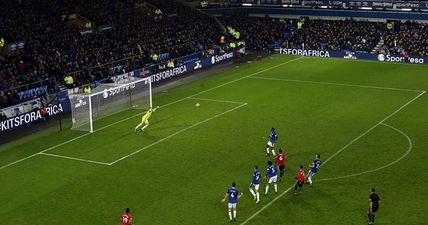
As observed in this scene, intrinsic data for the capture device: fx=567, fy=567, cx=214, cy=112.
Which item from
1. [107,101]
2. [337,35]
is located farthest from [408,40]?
[107,101]

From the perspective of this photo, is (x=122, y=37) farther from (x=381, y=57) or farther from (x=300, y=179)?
(x=300, y=179)

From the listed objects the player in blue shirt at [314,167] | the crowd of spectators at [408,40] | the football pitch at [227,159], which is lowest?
the football pitch at [227,159]

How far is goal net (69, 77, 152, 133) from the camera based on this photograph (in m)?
38.1

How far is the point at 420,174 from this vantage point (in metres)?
28.4

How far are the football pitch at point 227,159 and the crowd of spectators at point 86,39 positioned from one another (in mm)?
7545

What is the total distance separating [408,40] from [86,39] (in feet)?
119

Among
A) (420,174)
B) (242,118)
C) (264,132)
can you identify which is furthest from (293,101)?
(420,174)

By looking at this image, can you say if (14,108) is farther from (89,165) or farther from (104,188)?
(104,188)

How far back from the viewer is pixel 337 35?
6950 centimetres

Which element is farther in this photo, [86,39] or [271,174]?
[86,39]

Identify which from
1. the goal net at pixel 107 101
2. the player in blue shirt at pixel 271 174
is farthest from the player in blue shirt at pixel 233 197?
the goal net at pixel 107 101

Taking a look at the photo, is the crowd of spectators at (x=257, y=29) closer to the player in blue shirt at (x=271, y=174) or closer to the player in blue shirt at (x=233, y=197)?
the player in blue shirt at (x=271, y=174)

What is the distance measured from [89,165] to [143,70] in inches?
929

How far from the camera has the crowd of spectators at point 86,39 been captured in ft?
154
